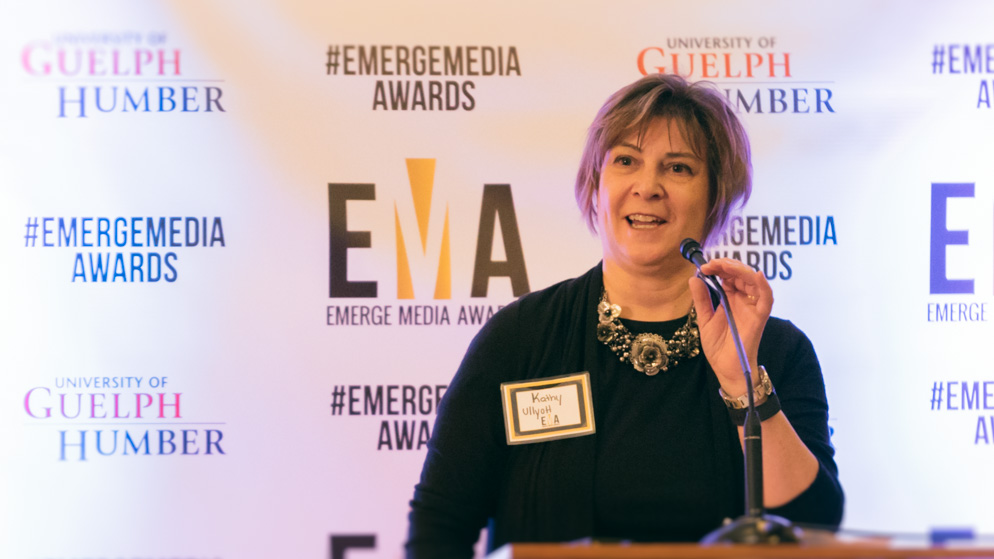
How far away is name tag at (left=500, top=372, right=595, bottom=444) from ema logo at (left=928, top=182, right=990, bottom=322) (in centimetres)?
148

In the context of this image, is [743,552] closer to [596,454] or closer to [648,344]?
[596,454]

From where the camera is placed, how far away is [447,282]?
2.68 meters

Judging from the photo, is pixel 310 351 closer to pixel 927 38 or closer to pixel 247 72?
pixel 247 72

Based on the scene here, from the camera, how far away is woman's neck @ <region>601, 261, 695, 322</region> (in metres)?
1.90

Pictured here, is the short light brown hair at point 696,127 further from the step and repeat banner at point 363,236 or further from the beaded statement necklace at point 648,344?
the step and repeat banner at point 363,236

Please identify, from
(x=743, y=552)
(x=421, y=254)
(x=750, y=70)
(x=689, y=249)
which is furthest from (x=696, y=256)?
(x=750, y=70)

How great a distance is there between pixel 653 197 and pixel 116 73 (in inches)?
68.0

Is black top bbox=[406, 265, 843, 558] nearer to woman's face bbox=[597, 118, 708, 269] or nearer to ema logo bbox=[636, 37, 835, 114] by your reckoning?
woman's face bbox=[597, 118, 708, 269]

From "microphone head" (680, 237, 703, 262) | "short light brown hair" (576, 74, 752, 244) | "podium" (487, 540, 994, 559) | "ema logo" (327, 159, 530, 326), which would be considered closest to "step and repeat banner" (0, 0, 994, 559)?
"ema logo" (327, 159, 530, 326)

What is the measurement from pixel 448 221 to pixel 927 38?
1.57 metres

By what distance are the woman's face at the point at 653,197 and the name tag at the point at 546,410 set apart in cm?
30

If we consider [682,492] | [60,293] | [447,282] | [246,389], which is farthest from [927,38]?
[60,293]

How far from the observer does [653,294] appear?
6.23ft

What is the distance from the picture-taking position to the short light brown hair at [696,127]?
6.25ft
